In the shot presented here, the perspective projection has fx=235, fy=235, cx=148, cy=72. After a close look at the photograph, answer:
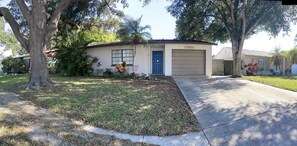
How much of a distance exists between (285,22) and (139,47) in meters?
11.2

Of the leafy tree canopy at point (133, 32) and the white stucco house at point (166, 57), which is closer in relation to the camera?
the leafy tree canopy at point (133, 32)

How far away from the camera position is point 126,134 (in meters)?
5.76

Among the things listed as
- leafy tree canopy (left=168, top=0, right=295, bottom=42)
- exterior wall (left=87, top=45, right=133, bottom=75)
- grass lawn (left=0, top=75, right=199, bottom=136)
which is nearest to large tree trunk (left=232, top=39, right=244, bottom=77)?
leafy tree canopy (left=168, top=0, right=295, bottom=42)

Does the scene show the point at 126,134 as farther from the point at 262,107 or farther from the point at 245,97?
the point at 245,97

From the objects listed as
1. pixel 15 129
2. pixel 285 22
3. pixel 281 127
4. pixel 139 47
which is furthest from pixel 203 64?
Answer: pixel 15 129

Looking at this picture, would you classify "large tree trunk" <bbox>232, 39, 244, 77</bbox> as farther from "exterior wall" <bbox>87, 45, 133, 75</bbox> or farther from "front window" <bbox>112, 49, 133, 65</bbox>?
"exterior wall" <bbox>87, 45, 133, 75</bbox>

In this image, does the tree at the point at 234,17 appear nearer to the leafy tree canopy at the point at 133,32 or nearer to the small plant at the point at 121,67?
the leafy tree canopy at the point at 133,32

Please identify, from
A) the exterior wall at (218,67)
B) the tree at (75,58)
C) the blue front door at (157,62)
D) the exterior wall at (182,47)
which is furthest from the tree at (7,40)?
the exterior wall at (218,67)

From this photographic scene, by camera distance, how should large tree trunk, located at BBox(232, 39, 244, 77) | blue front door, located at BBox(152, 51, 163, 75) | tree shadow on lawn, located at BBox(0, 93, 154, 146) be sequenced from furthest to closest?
large tree trunk, located at BBox(232, 39, 244, 77) < blue front door, located at BBox(152, 51, 163, 75) < tree shadow on lawn, located at BBox(0, 93, 154, 146)

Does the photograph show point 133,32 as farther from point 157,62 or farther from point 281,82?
point 281,82

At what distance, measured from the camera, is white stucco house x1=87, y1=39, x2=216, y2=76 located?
673 inches

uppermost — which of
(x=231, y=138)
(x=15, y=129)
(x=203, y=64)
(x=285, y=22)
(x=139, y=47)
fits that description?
(x=285, y=22)

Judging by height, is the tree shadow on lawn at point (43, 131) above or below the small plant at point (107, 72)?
below

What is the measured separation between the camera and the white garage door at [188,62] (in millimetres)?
17500
